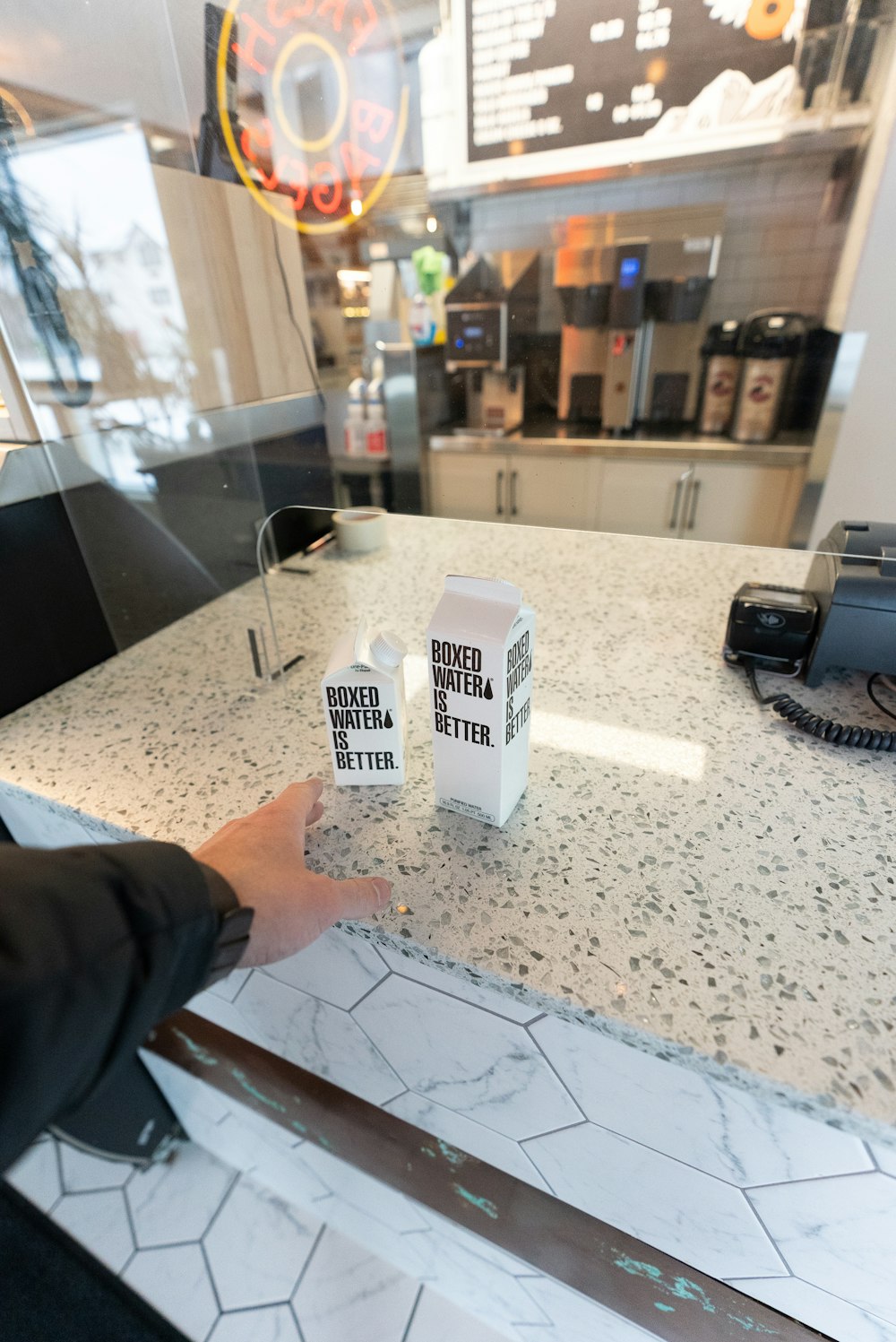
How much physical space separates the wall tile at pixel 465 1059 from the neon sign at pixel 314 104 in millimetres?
749

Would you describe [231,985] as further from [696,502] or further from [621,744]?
[696,502]

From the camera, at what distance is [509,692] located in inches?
19.1

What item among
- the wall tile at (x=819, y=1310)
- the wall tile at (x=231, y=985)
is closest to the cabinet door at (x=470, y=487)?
the wall tile at (x=231, y=985)

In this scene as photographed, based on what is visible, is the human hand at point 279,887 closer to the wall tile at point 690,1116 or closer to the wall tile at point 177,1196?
the wall tile at point 690,1116

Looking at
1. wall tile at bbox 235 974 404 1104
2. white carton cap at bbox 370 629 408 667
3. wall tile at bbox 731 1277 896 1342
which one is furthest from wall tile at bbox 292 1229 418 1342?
white carton cap at bbox 370 629 408 667

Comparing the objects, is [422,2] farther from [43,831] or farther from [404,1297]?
[404,1297]

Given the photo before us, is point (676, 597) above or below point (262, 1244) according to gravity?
above

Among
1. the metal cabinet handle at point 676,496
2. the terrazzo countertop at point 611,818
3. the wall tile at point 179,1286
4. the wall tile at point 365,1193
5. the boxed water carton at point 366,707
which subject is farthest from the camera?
the wall tile at point 179,1286

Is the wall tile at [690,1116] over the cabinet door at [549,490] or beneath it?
beneath

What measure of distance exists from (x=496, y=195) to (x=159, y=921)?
67 cm

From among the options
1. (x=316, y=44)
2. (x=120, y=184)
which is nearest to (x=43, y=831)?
(x=120, y=184)

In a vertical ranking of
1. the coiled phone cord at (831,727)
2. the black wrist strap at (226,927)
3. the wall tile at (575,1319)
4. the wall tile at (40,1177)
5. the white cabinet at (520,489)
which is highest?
the white cabinet at (520,489)

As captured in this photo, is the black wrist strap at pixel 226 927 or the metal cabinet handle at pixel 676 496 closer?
the black wrist strap at pixel 226 927

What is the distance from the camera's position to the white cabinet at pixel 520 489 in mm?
601
